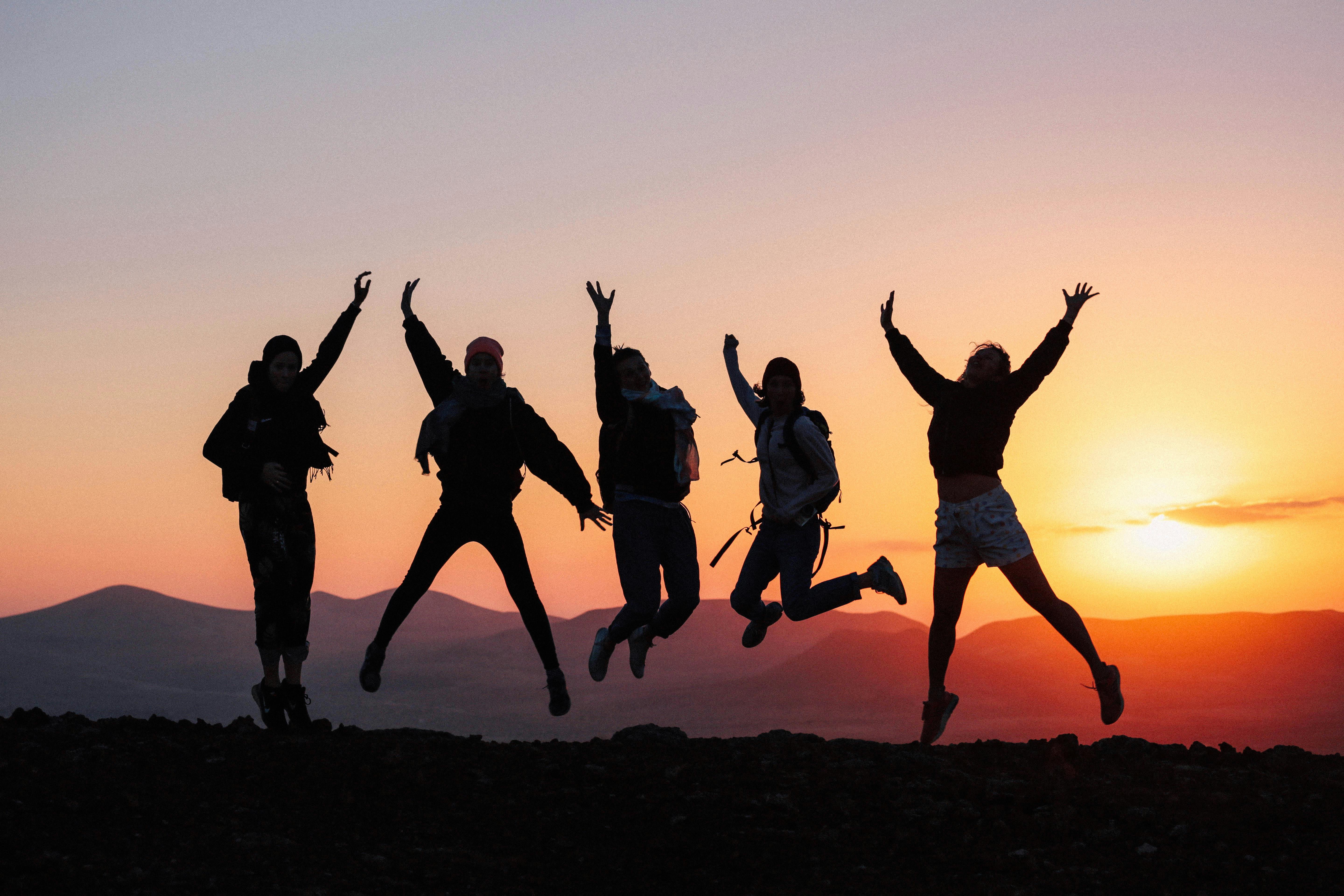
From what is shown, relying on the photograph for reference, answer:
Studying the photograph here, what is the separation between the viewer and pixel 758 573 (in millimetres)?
8898

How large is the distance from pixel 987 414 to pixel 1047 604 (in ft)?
4.56

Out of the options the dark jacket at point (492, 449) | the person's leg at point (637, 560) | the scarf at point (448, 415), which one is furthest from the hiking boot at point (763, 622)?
the scarf at point (448, 415)

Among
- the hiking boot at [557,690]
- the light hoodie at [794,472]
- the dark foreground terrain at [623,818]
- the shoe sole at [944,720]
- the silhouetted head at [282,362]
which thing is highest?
the silhouetted head at [282,362]

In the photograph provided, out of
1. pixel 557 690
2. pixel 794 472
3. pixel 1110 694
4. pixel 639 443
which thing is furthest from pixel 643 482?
pixel 1110 694

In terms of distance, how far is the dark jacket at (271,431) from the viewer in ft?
25.9

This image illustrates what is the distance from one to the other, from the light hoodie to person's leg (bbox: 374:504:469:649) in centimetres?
223

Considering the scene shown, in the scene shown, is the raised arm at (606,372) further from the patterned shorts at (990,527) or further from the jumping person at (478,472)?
the patterned shorts at (990,527)

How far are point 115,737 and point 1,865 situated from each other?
189 cm

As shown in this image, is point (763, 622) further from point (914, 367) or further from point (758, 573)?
point (914, 367)

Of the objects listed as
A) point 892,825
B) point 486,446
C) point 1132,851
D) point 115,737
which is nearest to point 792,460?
point 486,446

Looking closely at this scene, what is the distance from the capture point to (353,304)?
27.8ft

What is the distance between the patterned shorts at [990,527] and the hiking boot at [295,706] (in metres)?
4.60

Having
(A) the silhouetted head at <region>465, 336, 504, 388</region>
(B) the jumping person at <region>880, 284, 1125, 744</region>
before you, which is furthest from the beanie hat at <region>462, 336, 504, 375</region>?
(B) the jumping person at <region>880, 284, 1125, 744</region>

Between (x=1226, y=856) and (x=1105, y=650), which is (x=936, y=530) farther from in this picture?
(x=1105, y=650)
